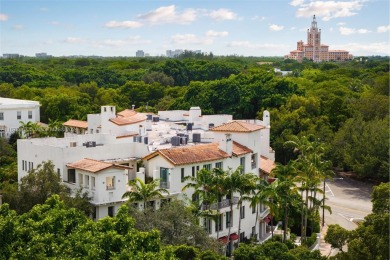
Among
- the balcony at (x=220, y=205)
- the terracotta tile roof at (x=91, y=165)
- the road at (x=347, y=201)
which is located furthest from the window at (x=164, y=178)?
the road at (x=347, y=201)

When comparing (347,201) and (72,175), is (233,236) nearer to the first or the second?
(72,175)

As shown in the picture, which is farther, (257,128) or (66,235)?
(257,128)

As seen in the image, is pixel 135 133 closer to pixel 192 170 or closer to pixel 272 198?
pixel 192 170

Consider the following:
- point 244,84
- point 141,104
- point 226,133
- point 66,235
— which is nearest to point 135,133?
point 226,133

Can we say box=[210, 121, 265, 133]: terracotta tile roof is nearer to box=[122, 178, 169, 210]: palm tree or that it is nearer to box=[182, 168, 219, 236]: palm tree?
box=[182, 168, 219, 236]: palm tree

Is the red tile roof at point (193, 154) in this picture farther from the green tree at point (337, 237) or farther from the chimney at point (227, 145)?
the green tree at point (337, 237)

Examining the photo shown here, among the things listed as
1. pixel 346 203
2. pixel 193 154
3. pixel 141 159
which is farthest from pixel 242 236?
pixel 346 203

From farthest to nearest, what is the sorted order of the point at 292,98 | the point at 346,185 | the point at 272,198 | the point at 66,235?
1. the point at 292,98
2. the point at 346,185
3. the point at 272,198
4. the point at 66,235
